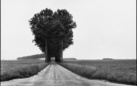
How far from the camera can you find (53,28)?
80250 mm

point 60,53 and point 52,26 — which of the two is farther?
point 60,53

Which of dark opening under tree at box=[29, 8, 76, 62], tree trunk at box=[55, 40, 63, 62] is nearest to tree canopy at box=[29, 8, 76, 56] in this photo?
dark opening under tree at box=[29, 8, 76, 62]

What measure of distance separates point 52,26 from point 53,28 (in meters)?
0.65

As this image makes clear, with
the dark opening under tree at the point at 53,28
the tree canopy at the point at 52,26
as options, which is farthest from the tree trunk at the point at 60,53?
the tree canopy at the point at 52,26

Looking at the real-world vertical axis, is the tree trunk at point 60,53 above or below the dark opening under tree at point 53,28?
below

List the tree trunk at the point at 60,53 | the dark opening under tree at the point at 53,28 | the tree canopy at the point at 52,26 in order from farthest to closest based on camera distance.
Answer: the tree trunk at the point at 60,53, the dark opening under tree at the point at 53,28, the tree canopy at the point at 52,26

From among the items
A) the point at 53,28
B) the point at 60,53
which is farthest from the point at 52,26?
the point at 60,53

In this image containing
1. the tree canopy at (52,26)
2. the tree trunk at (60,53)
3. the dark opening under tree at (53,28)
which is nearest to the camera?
the tree canopy at (52,26)

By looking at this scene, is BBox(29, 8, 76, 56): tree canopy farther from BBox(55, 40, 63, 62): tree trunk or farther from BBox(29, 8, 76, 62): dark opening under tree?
BBox(55, 40, 63, 62): tree trunk

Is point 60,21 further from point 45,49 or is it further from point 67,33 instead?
point 45,49

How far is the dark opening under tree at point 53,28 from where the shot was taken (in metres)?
80.3

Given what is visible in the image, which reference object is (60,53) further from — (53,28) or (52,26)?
(52,26)

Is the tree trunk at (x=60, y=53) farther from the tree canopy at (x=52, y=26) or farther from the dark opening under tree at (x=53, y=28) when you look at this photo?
the tree canopy at (x=52, y=26)

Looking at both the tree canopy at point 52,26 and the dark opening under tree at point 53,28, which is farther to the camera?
the dark opening under tree at point 53,28
